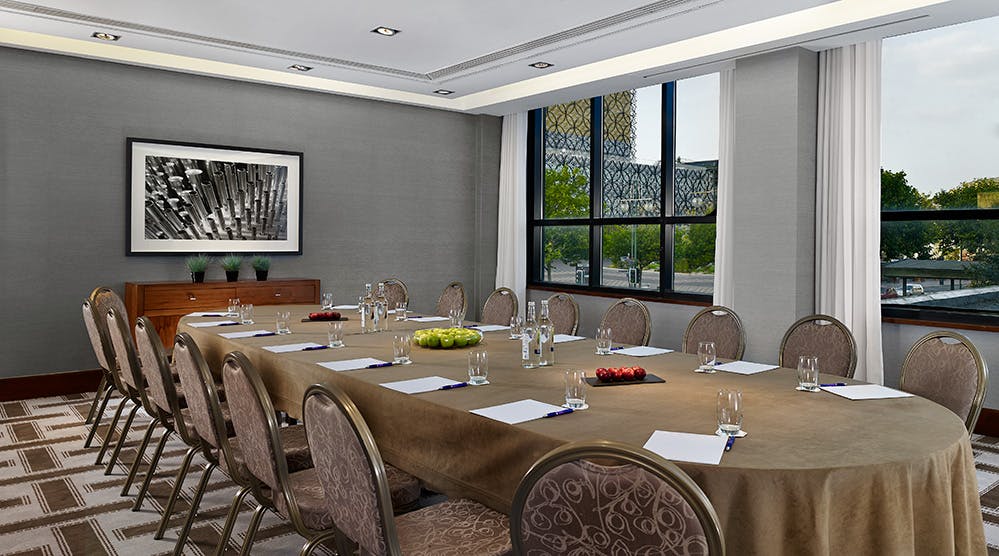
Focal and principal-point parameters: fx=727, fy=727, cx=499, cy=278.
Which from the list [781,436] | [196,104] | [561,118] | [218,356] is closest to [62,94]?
[196,104]

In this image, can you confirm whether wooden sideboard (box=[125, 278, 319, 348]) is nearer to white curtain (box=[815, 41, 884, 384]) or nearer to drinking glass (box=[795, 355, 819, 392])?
white curtain (box=[815, 41, 884, 384])

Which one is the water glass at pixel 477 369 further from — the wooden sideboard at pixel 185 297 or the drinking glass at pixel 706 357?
the wooden sideboard at pixel 185 297

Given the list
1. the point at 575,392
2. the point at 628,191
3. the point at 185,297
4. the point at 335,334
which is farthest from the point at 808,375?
the point at 185,297

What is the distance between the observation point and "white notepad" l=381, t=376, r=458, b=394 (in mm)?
2807

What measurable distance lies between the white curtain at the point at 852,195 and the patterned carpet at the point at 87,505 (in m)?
→ 4.25

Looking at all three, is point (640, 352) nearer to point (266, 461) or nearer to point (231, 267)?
point (266, 461)

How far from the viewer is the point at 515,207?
843 cm

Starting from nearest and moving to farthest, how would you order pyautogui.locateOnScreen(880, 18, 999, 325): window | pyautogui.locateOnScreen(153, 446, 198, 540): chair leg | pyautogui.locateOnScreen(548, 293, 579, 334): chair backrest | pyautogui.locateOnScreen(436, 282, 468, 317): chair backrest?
pyautogui.locateOnScreen(153, 446, 198, 540): chair leg < pyautogui.locateOnScreen(880, 18, 999, 325): window < pyautogui.locateOnScreen(548, 293, 579, 334): chair backrest < pyautogui.locateOnScreen(436, 282, 468, 317): chair backrest

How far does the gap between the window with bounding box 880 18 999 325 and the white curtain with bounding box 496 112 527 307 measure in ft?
12.8

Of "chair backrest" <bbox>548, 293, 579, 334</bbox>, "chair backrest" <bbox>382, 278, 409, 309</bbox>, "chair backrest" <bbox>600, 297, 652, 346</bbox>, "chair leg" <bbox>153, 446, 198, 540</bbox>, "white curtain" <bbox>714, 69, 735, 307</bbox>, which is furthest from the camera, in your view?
"chair backrest" <bbox>382, 278, 409, 309</bbox>

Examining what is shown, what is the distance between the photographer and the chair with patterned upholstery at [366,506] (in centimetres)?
183

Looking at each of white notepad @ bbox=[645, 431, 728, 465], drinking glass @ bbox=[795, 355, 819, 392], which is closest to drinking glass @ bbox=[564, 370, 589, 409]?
white notepad @ bbox=[645, 431, 728, 465]

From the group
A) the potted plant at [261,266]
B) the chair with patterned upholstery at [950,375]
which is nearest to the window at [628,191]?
the potted plant at [261,266]

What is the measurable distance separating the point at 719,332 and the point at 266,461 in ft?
9.46
